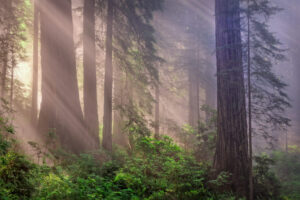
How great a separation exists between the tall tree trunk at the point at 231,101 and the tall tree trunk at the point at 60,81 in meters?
5.46

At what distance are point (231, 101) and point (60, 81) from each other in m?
6.61

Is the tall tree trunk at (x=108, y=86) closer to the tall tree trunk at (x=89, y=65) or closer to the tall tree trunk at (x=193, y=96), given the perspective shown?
the tall tree trunk at (x=89, y=65)

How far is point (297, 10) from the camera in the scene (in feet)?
114

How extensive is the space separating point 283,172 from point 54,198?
13162 mm

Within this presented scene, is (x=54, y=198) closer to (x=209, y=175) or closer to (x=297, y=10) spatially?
(x=209, y=175)

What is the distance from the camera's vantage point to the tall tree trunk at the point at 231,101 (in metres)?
5.67

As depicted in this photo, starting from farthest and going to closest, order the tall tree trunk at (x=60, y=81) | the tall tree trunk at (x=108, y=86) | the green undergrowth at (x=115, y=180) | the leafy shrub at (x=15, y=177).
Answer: the tall tree trunk at (x=108, y=86)
the tall tree trunk at (x=60, y=81)
the green undergrowth at (x=115, y=180)
the leafy shrub at (x=15, y=177)

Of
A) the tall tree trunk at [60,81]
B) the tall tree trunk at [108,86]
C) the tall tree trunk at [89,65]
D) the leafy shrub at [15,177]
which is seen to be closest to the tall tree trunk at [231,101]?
Result: the leafy shrub at [15,177]

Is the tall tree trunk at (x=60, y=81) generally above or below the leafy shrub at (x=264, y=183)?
above

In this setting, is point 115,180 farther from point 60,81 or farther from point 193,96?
point 193,96

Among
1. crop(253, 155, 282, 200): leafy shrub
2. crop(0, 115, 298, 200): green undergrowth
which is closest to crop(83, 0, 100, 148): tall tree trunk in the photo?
crop(0, 115, 298, 200): green undergrowth

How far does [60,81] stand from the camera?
8.64 metres

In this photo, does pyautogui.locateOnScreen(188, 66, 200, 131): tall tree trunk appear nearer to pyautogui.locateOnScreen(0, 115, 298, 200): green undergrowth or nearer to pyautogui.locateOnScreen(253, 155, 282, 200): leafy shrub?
pyautogui.locateOnScreen(0, 115, 298, 200): green undergrowth

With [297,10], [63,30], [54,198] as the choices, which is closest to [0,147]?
[54,198]
